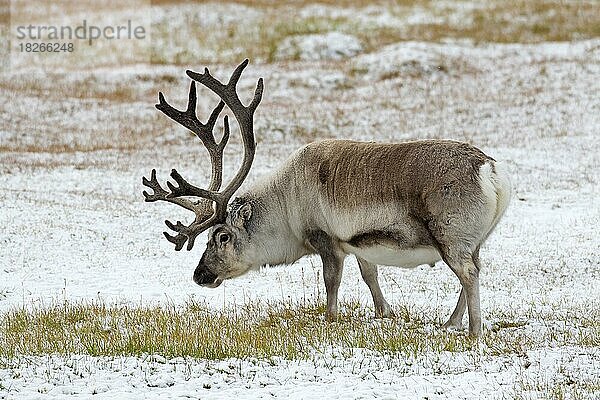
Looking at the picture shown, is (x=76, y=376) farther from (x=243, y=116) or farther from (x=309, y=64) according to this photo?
(x=309, y=64)

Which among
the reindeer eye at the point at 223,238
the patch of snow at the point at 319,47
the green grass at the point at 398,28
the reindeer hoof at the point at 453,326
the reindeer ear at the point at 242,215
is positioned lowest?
the reindeer hoof at the point at 453,326

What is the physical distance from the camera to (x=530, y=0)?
141 ft

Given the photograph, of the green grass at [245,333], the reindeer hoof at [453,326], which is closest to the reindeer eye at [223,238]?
the green grass at [245,333]

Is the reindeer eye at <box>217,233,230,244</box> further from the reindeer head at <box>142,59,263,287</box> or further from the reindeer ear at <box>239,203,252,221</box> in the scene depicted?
the reindeer ear at <box>239,203,252,221</box>

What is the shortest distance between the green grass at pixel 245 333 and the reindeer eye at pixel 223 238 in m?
0.87

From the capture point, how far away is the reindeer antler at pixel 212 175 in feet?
32.7

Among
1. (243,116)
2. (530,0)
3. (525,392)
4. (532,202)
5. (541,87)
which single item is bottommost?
(525,392)

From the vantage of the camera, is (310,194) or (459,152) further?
(310,194)

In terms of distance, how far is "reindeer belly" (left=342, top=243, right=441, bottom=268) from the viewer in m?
8.98

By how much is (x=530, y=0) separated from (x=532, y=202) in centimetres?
2852

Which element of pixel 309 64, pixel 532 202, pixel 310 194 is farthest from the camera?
pixel 309 64

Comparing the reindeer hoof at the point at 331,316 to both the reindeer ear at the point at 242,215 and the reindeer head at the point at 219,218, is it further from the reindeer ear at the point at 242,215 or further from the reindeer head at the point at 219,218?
the reindeer ear at the point at 242,215

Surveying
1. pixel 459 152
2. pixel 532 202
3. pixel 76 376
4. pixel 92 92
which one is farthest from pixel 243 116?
pixel 92 92

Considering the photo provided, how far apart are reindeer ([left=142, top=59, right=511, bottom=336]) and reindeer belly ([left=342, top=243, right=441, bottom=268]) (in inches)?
0.5
